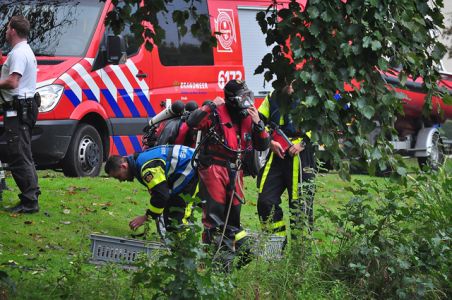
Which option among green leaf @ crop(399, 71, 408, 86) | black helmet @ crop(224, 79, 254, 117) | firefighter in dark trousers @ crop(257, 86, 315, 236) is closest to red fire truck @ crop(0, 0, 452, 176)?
firefighter in dark trousers @ crop(257, 86, 315, 236)

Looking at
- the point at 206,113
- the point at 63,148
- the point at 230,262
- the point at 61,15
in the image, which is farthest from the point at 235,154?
the point at 61,15

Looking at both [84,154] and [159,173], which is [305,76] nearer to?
[159,173]

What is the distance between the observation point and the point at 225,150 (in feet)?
25.9

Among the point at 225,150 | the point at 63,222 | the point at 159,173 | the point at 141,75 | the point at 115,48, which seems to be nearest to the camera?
Result: the point at 225,150

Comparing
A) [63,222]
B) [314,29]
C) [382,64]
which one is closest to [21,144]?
[63,222]

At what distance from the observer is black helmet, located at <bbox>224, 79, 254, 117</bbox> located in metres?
7.91

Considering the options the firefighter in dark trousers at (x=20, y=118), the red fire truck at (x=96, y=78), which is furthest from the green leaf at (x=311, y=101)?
the red fire truck at (x=96, y=78)

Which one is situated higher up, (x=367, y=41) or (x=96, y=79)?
(x=367, y=41)

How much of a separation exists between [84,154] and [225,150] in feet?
17.3

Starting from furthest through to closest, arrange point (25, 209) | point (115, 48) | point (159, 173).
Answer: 1. point (115, 48)
2. point (25, 209)
3. point (159, 173)

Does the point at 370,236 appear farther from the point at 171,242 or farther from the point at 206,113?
the point at 171,242

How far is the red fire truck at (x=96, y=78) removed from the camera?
12.4 meters

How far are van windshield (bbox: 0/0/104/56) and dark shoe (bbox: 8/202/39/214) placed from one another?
10.2 ft

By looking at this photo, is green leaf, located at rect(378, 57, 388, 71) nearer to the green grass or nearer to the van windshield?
the green grass
